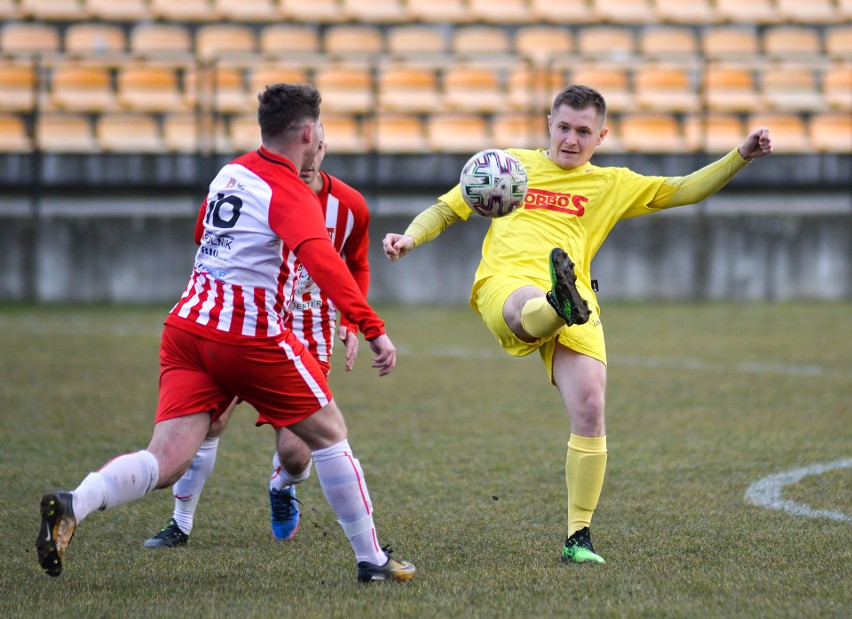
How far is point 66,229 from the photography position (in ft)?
45.9

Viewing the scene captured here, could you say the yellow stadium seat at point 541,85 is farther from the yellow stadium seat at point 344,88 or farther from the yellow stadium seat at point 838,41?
the yellow stadium seat at point 838,41

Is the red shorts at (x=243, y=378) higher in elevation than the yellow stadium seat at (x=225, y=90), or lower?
lower

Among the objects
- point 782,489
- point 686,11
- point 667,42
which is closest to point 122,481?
point 782,489

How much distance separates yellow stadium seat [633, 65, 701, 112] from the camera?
15852 mm

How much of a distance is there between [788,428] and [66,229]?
31.5 feet

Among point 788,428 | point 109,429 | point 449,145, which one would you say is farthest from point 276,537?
point 449,145

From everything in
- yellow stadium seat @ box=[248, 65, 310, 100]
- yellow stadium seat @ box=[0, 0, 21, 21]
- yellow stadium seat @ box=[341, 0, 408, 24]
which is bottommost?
yellow stadium seat @ box=[248, 65, 310, 100]

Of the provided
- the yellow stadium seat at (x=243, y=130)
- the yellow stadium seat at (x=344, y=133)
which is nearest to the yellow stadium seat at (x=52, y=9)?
the yellow stadium seat at (x=243, y=130)

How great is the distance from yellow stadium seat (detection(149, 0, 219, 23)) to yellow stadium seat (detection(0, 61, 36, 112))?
2.85m

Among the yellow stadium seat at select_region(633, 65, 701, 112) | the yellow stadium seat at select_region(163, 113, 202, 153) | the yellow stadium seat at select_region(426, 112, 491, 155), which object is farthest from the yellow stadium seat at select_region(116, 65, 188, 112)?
the yellow stadium seat at select_region(633, 65, 701, 112)

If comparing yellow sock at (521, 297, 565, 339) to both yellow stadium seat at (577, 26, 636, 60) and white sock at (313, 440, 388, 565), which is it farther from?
yellow stadium seat at (577, 26, 636, 60)

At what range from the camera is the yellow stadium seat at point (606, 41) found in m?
16.7

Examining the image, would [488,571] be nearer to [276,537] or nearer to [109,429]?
[276,537]

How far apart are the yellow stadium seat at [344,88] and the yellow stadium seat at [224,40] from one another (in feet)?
5.04
